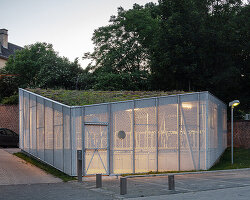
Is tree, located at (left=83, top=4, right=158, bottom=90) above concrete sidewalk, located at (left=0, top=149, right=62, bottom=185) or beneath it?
above

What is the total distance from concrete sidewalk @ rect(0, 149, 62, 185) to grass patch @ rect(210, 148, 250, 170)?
28.8 feet

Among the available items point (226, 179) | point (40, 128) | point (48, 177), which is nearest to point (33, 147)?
point (40, 128)

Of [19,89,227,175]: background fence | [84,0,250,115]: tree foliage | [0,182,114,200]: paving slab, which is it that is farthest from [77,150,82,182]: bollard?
[84,0,250,115]: tree foliage

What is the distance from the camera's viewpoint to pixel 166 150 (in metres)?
18.4

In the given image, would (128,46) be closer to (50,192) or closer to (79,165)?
(79,165)

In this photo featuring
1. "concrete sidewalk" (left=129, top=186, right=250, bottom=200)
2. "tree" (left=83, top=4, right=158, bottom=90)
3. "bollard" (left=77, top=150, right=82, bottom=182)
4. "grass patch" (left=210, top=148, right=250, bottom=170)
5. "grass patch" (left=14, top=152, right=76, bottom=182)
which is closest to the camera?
"concrete sidewalk" (left=129, top=186, right=250, bottom=200)

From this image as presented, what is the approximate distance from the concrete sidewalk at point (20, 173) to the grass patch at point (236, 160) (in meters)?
8.79

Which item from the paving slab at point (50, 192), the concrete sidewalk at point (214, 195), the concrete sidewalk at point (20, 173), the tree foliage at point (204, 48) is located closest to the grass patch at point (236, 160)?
the tree foliage at point (204, 48)

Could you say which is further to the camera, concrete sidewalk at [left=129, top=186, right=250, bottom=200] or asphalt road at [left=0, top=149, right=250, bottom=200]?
asphalt road at [left=0, top=149, right=250, bottom=200]

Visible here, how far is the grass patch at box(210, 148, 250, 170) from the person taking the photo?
20634 mm

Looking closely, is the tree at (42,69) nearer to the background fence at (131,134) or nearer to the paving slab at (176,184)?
the background fence at (131,134)

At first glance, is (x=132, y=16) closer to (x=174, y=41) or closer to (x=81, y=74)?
(x=81, y=74)

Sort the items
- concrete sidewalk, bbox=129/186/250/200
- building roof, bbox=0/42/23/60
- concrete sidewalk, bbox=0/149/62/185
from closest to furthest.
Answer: concrete sidewalk, bbox=129/186/250/200, concrete sidewalk, bbox=0/149/62/185, building roof, bbox=0/42/23/60

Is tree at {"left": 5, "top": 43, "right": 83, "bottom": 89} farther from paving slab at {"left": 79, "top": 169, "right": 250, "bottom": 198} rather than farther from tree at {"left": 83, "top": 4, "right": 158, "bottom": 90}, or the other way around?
paving slab at {"left": 79, "top": 169, "right": 250, "bottom": 198}
